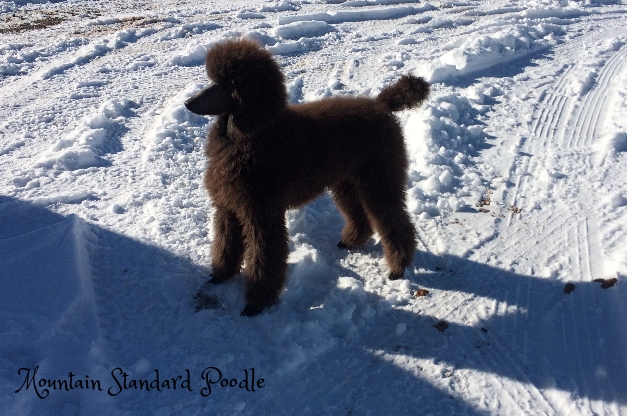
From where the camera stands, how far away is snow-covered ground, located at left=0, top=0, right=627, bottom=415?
10.8ft

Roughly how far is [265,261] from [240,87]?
4.37 ft

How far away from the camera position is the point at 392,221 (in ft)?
14.2

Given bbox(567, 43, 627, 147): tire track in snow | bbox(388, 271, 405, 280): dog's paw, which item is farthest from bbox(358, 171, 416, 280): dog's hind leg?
bbox(567, 43, 627, 147): tire track in snow

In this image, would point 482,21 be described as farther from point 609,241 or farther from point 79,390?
point 79,390

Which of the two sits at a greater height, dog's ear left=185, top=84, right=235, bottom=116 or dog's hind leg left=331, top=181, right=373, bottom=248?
dog's ear left=185, top=84, right=235, bottom=116

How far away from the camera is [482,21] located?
1167 centimetres

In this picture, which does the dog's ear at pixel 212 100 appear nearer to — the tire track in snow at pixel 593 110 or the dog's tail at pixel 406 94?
the dog's tail at pixel 406 94

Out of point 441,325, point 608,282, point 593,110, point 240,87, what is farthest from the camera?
point 593,110

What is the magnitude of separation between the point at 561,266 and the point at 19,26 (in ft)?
39.3

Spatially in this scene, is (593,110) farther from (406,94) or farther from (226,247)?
(226,247)

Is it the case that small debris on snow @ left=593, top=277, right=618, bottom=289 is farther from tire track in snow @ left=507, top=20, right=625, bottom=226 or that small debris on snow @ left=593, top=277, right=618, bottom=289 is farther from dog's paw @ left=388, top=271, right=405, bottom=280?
dog's paw @ left=388, top=271, right=405, bottom=280

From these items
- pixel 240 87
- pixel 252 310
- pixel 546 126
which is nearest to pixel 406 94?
pixel 240 87

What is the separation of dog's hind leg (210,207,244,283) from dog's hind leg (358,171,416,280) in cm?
113

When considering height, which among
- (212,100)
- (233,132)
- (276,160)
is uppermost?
(212,100)
